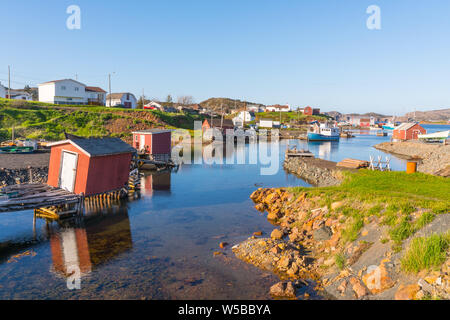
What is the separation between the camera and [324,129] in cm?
9438

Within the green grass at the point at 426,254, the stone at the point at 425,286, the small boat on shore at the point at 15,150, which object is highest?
the small boat on shore at the point at 15,150

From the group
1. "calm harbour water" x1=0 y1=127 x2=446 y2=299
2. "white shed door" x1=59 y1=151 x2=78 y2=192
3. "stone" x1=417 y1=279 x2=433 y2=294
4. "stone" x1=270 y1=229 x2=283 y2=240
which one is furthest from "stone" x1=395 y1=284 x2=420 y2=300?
"white shed door" x1=59 y1=151 x2=78 y2=192

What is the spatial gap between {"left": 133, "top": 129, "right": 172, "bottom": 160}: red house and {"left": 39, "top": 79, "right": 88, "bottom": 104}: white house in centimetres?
3901

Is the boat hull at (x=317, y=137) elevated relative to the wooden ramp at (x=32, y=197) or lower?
elevated

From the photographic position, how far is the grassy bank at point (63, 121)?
163 ft

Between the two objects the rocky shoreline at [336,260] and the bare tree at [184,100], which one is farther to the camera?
the bare tree at [184,100]

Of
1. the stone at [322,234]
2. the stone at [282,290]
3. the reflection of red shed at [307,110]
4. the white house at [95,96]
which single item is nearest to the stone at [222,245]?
the stone at [322,234]

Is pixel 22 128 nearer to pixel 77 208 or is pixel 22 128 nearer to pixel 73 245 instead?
pixel 77 208

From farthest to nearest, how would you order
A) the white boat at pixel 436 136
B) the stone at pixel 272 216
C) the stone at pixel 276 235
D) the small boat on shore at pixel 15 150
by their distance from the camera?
the white boat at pixel 436 136
the small boat on shore at pixel 15 150
the stone at pixel 272 216
the stone at pixel 276 235

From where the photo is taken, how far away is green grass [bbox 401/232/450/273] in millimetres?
9820

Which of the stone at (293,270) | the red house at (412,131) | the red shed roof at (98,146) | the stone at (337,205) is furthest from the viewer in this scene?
the red house at (412,131)

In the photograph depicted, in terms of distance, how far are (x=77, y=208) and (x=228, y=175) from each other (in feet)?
64.1

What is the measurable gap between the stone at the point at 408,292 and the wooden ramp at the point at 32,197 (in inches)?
701

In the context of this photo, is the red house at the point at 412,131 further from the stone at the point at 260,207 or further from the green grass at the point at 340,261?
the green grass at the point at 340,261
